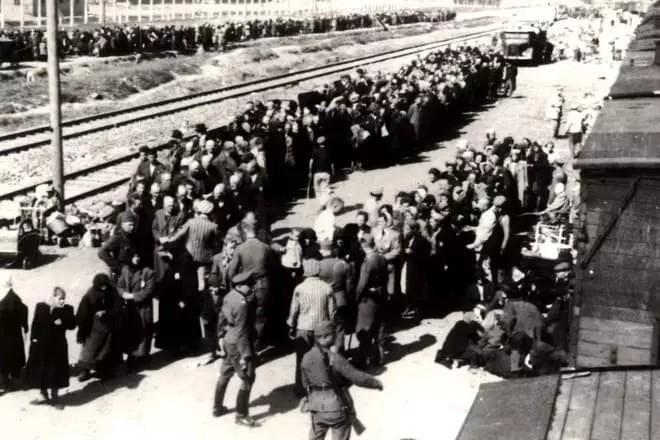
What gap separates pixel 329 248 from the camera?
33.0 ft

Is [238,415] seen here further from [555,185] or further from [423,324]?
[555,185]

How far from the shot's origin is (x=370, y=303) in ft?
34.2

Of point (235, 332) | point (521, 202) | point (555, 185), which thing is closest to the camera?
point (235, 332)

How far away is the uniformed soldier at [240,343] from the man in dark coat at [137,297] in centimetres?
148

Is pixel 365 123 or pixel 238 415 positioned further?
pixel 365 123

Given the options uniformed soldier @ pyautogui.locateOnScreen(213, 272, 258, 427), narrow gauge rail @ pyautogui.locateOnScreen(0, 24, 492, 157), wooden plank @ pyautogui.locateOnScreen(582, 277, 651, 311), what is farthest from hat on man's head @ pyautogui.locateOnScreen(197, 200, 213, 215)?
narrow gauge rail @ pyautogui.locateOnScreen(0, 24, 492, 157)

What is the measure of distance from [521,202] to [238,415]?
9.42 m

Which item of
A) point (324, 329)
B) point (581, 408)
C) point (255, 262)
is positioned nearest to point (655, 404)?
point (581, 408)

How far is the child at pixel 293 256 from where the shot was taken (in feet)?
36.0

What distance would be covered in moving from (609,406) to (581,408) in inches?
6.5

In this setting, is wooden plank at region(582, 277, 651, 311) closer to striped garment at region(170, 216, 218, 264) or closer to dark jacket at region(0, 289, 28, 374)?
striped garment at region(170, 216, 218, 264)

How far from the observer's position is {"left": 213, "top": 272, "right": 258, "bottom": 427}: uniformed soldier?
8.88m

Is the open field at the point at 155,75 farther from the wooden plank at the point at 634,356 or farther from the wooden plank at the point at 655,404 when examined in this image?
the wooden plank at the point at 655,404

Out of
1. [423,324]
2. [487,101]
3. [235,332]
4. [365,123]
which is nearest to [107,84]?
[487,101]
